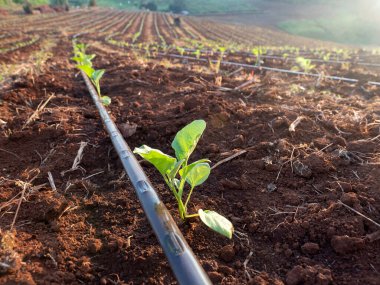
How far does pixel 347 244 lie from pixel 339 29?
3137 cm

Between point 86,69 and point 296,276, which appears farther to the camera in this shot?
point 86,69

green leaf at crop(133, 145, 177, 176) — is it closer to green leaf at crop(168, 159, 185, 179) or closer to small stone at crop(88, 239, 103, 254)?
green leaf at crop(168, 159, 185, 179)

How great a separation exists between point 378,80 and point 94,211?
5.13 meters

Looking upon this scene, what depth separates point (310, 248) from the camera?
1.48 metres

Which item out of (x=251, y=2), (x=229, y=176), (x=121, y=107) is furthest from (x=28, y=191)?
(x=251, y=2)

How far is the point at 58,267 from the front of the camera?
133 centimetres

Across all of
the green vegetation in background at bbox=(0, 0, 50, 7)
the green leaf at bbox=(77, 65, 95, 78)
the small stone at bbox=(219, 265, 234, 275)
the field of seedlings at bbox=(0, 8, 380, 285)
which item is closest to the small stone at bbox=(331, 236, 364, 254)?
the field of seedlings at bbox=(0, 8, 380, 285)

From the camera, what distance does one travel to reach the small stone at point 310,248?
1.48 m

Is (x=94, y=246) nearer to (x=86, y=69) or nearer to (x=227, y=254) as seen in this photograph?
(x=227, y=254)

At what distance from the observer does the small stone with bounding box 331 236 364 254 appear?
1435 mm

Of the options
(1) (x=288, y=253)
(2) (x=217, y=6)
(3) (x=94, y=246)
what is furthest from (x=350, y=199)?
(2) (x=217, y=6)

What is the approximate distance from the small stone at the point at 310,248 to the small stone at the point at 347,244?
0.08 metres

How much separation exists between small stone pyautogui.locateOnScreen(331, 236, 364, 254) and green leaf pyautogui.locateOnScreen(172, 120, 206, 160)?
77cm

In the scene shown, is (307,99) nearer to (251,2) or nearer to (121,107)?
(121,107)
